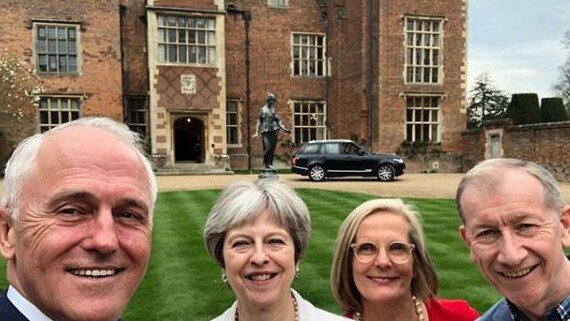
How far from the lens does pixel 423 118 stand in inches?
931

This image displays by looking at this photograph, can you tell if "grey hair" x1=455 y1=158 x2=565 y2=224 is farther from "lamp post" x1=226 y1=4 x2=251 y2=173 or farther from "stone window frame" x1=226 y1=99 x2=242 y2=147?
"stone window frame" x1=226 y1=99 x2=242 y2=147

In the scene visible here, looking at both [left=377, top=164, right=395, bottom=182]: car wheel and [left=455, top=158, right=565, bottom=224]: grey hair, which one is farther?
[left=377, top=164, right=395, bottom=182]: car wheel

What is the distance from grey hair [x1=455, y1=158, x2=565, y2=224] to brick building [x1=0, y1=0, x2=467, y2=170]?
21017 millimetres

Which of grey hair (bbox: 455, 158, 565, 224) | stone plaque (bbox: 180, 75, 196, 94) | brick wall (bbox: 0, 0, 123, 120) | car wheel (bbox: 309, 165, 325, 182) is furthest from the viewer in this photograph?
stone plaque (bbox: 180, 75, 196, 94)

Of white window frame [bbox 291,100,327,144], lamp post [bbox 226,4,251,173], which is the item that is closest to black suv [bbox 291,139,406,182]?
lamp post [bbox 226,4,251,173]

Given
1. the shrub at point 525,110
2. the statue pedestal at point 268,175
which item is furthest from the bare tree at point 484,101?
the statue pedestal at point 268,175

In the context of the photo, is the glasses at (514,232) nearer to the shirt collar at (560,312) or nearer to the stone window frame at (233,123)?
the shirt collar at (560,312)

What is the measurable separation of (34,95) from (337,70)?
515 inches

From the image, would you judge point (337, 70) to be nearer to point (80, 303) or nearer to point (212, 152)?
point (212, 152)

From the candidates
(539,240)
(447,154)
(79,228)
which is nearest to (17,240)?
(79,228)

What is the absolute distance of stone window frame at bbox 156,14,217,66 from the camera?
73.3 feet

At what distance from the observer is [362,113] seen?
77.0 ft

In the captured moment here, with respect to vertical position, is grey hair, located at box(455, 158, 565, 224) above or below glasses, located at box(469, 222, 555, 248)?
above

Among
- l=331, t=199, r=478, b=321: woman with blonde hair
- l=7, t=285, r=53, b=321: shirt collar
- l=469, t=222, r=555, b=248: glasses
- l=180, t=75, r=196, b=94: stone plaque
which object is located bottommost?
l=331, t=199, r=478, b=321: woman with blonde hair
